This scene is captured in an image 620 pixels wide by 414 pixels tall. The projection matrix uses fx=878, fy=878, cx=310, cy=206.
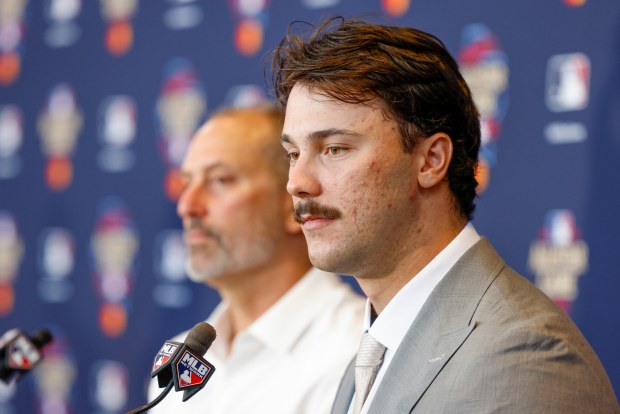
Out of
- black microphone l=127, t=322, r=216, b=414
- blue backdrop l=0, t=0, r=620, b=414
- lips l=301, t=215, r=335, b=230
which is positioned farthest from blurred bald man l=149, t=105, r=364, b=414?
black microphone l=127, t=322, r=216, b=414

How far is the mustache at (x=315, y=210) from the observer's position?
1472 millimetres

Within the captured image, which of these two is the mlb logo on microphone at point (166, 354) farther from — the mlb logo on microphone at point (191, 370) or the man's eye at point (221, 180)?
the man's eye at point (221, 180)

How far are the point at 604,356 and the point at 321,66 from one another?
1057 millimetres

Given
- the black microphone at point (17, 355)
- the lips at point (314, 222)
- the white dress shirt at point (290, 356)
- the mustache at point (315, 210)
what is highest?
the mustache at point (315, 210)

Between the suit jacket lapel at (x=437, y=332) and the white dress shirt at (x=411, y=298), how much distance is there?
1.6 inches

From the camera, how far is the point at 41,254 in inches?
131

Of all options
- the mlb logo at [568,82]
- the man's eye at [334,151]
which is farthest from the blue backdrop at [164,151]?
the man's eye at [334,151]

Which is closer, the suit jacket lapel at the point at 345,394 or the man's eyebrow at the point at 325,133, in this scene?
the man's eyebrow at the point at 325,133

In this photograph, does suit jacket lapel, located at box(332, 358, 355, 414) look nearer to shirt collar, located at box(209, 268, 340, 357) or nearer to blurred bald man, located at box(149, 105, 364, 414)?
blurred bald man, located at box(149, 105, 364, 414)

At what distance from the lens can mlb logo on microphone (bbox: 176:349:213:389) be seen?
4.25 feet

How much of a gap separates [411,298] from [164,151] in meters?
1.73

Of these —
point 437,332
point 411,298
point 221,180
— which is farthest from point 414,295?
point 221,180

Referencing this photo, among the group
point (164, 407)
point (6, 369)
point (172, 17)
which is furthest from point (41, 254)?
point (6, 369)

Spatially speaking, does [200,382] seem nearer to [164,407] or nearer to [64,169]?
[164,407]
